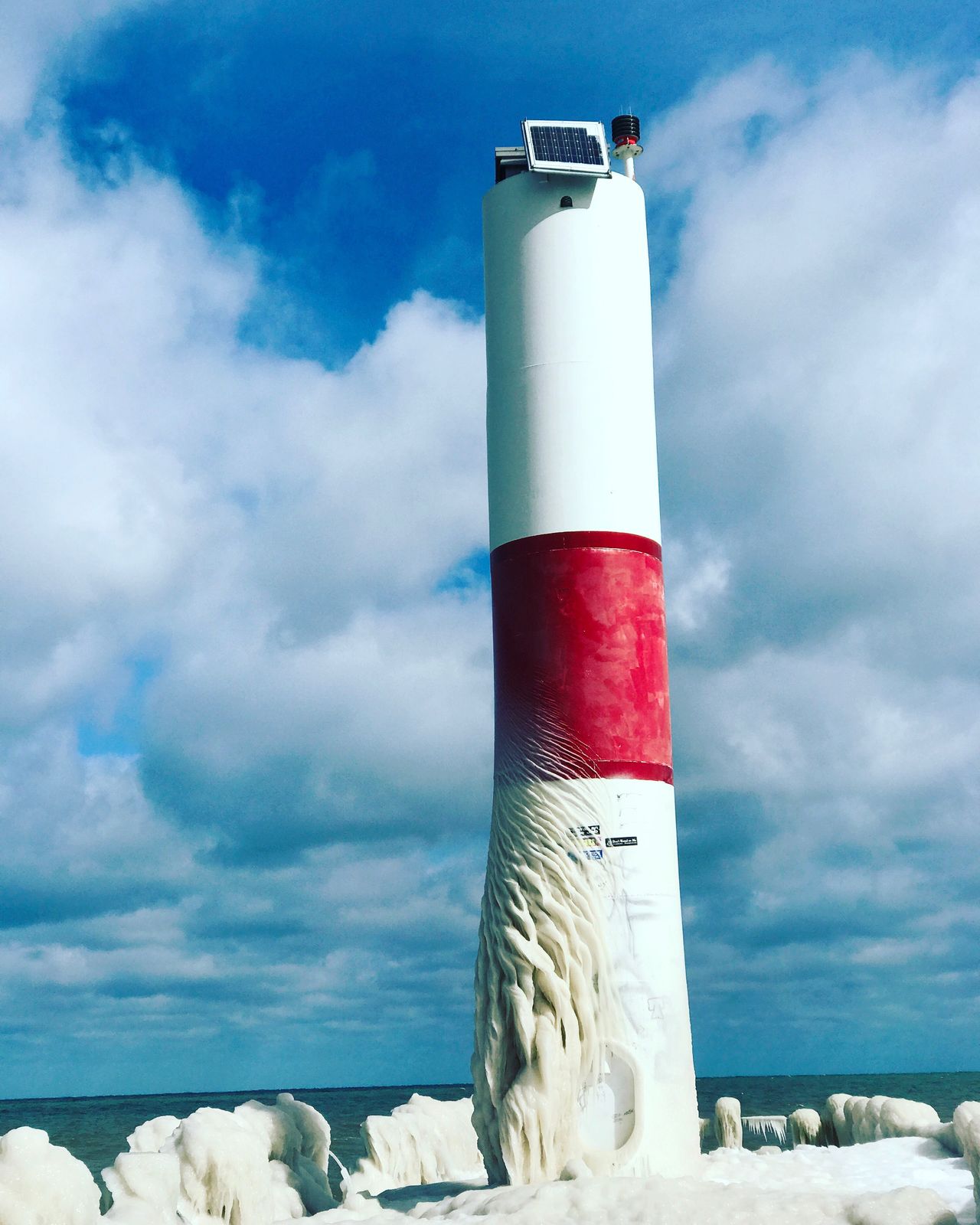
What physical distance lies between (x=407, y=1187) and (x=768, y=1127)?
23684 millimetres

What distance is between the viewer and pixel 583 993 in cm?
1507

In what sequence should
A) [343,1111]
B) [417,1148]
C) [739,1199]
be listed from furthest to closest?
[343,1111] < [417,1148] < [739,1199]

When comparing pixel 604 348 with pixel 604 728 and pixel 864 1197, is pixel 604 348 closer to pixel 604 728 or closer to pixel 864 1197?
pixel 604 728

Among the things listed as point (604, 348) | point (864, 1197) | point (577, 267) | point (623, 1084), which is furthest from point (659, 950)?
point (577, 267)

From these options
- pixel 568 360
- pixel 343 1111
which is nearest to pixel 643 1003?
pixel 568 360

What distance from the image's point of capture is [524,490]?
16.6 metres

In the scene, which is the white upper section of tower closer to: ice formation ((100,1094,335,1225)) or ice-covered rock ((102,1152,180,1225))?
ice formation ((100,1094,335,1225))

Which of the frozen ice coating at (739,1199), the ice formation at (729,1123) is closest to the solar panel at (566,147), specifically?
the frozen ice coating at (739,1199)

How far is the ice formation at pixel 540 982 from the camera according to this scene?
14789mm

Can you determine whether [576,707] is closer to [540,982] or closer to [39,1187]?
[540,982]

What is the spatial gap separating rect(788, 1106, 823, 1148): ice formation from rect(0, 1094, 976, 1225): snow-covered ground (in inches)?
247

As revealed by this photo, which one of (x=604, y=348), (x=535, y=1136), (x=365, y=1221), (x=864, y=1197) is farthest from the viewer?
(x=604, y=348)

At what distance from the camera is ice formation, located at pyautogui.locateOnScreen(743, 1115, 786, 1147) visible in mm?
28422

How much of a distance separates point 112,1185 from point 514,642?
758 centimetres
